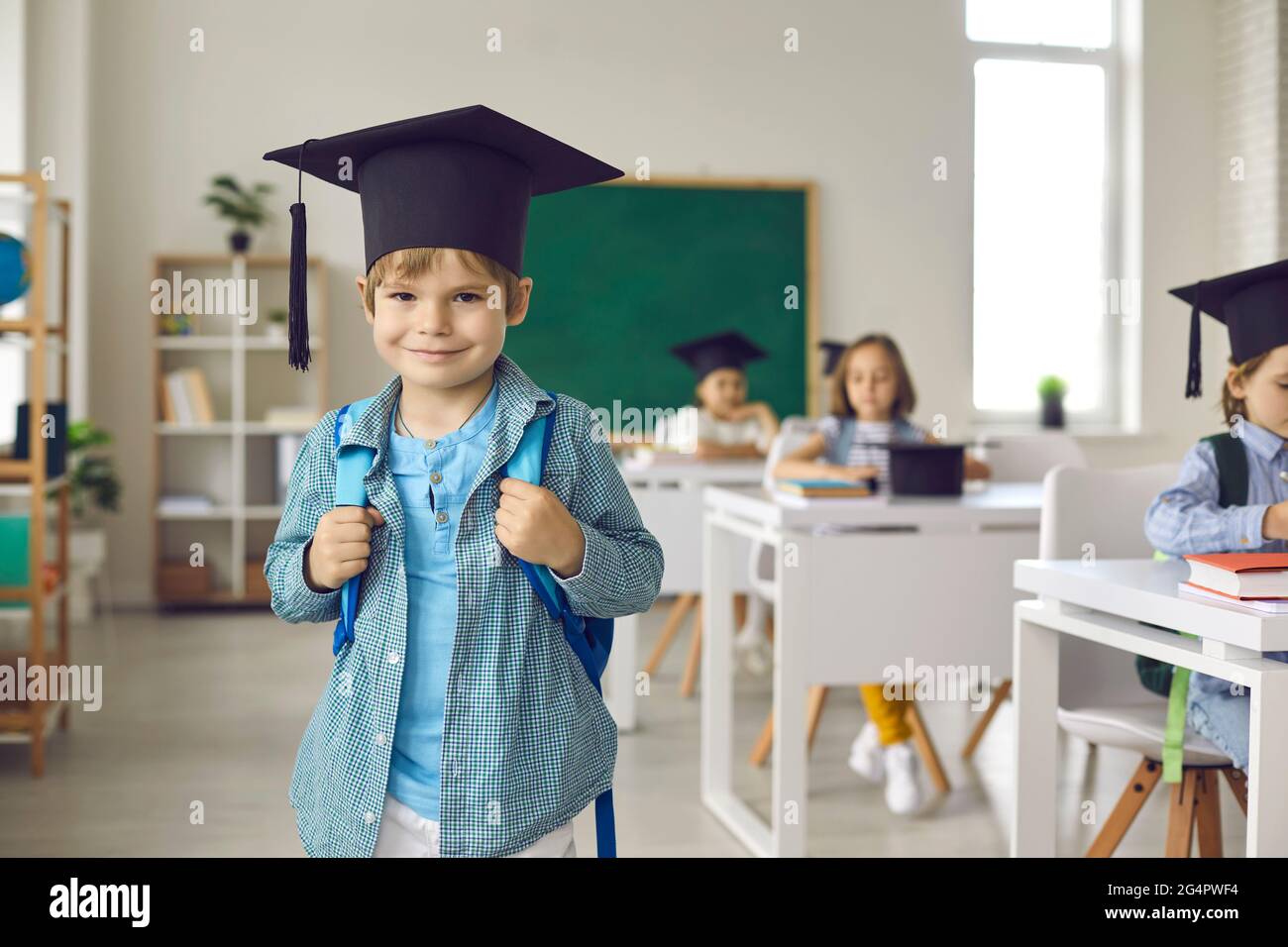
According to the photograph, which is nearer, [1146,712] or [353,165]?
[353,165]

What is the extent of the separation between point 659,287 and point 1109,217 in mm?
2255

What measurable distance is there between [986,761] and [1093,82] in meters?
4.12

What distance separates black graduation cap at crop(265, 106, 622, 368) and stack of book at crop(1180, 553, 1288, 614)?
83 centimetres

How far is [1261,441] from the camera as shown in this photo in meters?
1.75

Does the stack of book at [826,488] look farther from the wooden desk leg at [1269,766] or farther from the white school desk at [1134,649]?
the wooden desk leg at [1269,766]

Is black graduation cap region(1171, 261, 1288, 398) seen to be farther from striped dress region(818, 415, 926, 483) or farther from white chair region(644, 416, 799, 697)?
striped dress region(818, 415, 926, 483)

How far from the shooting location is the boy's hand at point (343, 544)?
3.61ft

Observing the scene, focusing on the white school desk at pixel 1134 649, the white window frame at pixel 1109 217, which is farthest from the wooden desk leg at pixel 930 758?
the white window frame at pixel 1109 217

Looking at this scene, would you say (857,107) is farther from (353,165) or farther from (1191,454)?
(353,165)

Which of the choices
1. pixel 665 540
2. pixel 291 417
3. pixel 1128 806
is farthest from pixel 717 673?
pixel 291 417

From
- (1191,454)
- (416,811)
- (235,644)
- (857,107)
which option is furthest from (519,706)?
(857,107)

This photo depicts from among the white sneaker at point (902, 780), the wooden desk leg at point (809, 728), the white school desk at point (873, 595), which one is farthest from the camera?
the wooden desk leg at point (809, 728)

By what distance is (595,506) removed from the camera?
120 centimetres

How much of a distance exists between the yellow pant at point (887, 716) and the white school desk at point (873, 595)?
1.25 feet
